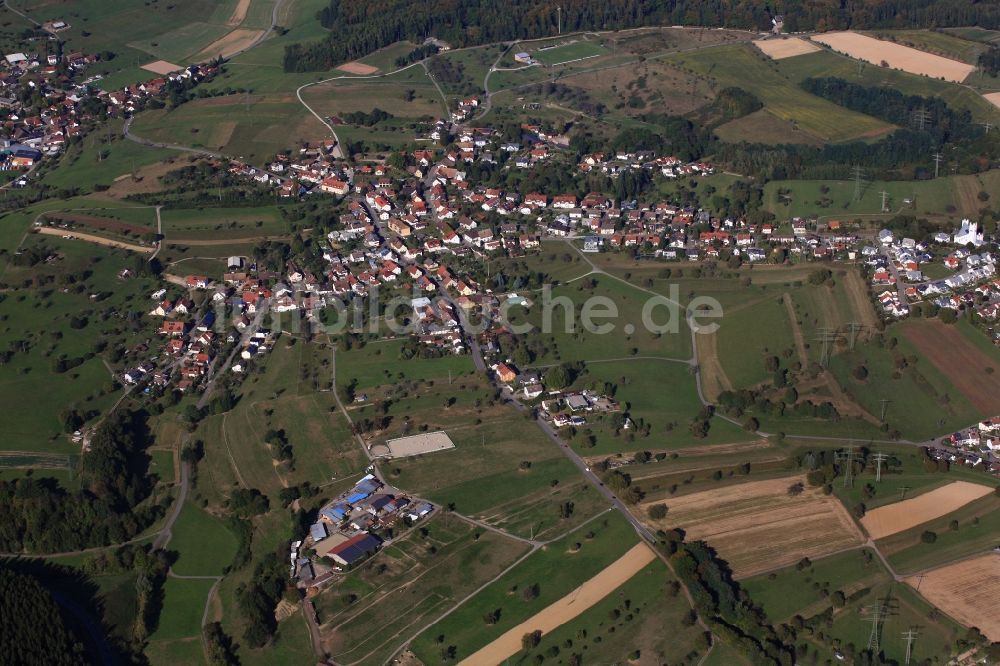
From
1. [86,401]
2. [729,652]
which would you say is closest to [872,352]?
[729,652]

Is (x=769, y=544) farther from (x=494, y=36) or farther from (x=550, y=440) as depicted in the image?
(x=494, y=36)

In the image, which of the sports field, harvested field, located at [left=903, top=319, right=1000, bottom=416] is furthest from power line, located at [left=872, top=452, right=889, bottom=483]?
the sports field

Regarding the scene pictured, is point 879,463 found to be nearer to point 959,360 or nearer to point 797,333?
point 959,360

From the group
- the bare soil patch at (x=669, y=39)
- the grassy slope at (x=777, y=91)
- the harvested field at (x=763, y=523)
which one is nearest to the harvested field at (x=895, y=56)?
the grassy slope at (x=777, y=91)

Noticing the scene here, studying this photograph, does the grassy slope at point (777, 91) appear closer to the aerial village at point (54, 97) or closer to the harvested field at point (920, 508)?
the harvested field at point (920, 508)

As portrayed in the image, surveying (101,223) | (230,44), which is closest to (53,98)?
(230,44)
